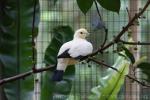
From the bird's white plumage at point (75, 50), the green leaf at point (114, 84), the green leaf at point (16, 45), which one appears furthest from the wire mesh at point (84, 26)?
the bird's white plumage at point (75, 50)

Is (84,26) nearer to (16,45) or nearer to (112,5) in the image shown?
(16,45)

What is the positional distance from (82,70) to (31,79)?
742 millimetres

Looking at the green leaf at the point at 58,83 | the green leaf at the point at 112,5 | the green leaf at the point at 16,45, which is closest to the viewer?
the green leaf at the point at 112,5

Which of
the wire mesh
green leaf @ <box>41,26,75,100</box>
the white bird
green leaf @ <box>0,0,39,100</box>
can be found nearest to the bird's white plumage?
the white bird

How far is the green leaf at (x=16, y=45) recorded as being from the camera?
107 cm

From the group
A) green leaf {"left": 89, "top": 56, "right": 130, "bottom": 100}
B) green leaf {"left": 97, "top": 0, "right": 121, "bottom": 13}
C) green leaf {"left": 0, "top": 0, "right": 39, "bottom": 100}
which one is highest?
green leaf {"left": 97, "top": 0, "right": 121, "bottom": 13}

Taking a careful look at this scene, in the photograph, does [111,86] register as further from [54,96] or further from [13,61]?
[13,61]

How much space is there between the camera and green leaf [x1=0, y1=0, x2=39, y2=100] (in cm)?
107

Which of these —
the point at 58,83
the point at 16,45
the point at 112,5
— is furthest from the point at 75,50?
the point at 58,83

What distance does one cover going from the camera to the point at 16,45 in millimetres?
1081

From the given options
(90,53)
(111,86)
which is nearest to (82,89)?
(111,86)

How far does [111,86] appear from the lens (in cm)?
134

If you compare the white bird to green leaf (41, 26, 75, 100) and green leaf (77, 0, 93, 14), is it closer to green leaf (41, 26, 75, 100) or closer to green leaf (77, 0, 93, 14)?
green leaf (77, 0, 93, 14)

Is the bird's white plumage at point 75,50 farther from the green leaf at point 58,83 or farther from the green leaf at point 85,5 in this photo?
the green leaf at point 58,83
